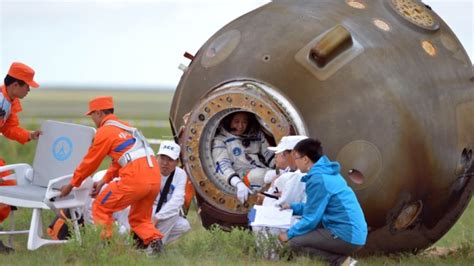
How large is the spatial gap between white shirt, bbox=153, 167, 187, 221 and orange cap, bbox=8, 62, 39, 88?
83.6 inches

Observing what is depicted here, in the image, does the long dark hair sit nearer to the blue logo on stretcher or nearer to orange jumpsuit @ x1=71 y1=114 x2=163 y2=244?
orange jumpsuit @ x1=71 y1=114 x2=163 y2=244

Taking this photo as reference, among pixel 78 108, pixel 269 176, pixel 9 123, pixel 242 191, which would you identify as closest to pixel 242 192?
pixel 242 191

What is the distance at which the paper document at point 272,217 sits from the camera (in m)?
10.3

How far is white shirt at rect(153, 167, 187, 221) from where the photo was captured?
444 inches

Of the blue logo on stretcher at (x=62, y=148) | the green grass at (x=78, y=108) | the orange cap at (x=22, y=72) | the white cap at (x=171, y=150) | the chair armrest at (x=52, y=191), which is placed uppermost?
the orange cap at (x=22, y=72)

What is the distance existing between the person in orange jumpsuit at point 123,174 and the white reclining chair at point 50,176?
294 millimetres

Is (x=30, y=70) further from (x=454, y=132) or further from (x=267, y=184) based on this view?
(x=454, y=132)

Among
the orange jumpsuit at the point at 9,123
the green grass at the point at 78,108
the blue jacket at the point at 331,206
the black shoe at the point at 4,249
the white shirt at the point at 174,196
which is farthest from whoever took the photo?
the green grass at the point at 78,108

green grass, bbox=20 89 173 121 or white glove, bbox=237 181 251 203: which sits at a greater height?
white glove, bbox=237 181 251 203

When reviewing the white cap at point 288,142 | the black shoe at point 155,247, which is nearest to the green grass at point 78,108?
the black shoe at point 155,247

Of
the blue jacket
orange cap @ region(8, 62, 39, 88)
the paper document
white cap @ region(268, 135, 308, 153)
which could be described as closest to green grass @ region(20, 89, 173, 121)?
orange cap @ region(8, 62, 39, 88)

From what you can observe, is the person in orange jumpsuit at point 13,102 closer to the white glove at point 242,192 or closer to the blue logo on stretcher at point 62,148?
the blue logo on stretcher at point 62,148

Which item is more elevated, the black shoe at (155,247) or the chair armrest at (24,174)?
the chair armrest at (24,174)

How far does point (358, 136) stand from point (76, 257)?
2817 millimetres
